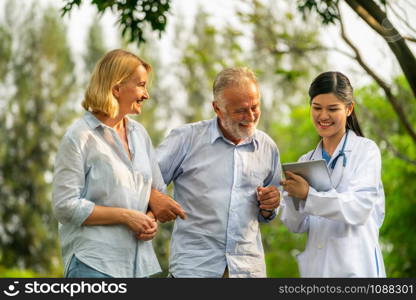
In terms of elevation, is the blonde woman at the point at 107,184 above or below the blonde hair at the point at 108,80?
below

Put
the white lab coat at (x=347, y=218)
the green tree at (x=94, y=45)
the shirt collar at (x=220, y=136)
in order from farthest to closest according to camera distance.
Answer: the green tree at (x=94, y=45) < the shirt collar at (x=220, y=136) < the white lab coat at (x=347, y=218)

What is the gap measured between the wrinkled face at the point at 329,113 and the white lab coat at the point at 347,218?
0.34ft

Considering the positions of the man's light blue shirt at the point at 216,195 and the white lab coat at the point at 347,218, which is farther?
the man's light blue shirt at the point at 216,195

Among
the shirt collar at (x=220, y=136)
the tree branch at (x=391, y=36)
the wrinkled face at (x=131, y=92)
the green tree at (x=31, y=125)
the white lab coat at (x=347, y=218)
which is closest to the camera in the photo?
the wrinkled face at (x=131, y=92)

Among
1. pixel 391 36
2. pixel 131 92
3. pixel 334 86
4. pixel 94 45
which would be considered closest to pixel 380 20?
pixel 391 36

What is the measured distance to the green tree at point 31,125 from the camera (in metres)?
34.9

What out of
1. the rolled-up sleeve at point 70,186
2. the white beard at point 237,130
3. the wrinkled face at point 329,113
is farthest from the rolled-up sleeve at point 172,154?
the rolled-up sleeve at point 70,186

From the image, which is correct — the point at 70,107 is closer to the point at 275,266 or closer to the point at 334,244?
the point at 275,266

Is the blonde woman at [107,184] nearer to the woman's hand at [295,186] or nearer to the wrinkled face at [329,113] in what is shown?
the woman's hand at [295,186]

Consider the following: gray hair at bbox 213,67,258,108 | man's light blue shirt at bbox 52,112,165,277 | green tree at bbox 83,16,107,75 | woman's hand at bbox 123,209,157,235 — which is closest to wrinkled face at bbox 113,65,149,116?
man's light blue shirt at bbox 52,112,165,277

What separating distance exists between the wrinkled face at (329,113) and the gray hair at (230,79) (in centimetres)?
41

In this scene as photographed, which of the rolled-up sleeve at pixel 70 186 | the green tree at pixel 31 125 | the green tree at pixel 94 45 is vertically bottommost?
the rolled-up sleeve at pixel 70 186

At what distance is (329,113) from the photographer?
481 centimetres

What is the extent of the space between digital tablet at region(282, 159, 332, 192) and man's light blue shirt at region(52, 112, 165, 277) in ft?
2.67
